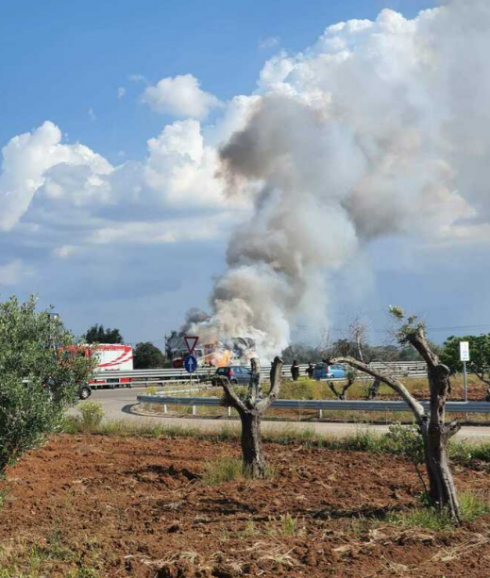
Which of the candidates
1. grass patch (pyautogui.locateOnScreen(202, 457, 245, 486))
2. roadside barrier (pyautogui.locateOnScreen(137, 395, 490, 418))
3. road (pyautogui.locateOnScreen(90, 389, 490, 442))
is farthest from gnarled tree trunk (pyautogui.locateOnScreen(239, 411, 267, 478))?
roadside barrier (pyautogui.locateOnScreen(137, 395, 490, 418))

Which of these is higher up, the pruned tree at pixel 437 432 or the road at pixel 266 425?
the pruned tree at pixel 437 432

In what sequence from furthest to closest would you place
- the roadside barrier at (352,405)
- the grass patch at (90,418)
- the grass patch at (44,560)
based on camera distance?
the roadside barrier at (352,405) < the grass patch at (90,418) < the grass patch at (44,560)

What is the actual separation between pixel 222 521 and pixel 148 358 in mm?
63804

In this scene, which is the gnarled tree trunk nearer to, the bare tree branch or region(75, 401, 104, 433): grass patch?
the bare tree branch

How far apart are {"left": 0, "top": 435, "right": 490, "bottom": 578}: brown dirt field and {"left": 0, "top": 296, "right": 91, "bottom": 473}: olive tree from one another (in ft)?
3.48

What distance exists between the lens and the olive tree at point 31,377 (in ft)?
30.0

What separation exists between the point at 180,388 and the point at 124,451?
2239cm

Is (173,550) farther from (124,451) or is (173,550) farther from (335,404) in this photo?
(335,404)

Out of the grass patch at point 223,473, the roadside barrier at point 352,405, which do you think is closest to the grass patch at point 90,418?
the roadside barrier at point 352,405

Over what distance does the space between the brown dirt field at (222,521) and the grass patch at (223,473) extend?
0.25 metres

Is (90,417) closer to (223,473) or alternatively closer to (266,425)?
(266,425)

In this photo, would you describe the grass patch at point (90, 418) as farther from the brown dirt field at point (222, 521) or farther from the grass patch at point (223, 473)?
the grass patch at point (223, 473)

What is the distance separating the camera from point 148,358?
72.0m

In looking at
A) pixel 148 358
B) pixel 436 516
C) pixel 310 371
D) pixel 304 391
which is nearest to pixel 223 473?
pixel 436 516
